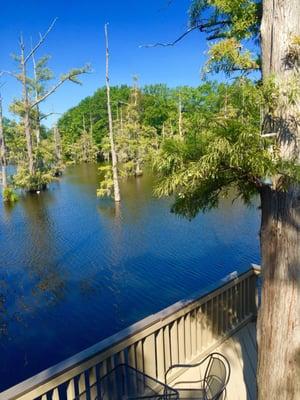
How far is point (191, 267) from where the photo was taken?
7066 millimetres

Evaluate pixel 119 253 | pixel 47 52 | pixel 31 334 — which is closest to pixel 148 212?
pixel 119 253

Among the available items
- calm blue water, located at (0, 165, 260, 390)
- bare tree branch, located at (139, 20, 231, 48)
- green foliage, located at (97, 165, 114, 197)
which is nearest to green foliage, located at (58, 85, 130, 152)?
green foliage, located at (97, 165, 114, 197)

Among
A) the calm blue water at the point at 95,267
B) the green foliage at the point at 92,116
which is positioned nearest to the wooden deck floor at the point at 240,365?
the calm blue water at the point at 95,267

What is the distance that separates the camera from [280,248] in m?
1.65

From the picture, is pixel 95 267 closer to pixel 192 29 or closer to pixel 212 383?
pixel 212 383

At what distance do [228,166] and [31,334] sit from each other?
451cm

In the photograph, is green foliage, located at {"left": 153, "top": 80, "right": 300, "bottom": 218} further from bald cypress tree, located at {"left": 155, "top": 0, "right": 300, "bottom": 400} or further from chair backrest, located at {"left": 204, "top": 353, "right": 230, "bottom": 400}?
chair backrest, located at {"left": 204, "top": 353, "right": 230, "bottom": 400}

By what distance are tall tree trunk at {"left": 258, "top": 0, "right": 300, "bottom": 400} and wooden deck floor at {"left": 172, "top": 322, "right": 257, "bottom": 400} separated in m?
1.02

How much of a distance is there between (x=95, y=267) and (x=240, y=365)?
15.8 feet

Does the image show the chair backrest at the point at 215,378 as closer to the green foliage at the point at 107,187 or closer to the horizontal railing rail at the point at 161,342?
the horizontal railing rail at the point at 161,342

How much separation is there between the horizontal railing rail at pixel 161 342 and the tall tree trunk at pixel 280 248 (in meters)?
0.96

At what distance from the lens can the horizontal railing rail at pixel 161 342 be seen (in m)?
1.91

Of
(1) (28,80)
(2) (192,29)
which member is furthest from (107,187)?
(2) (192,29)

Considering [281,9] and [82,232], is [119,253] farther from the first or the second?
[281,9]
